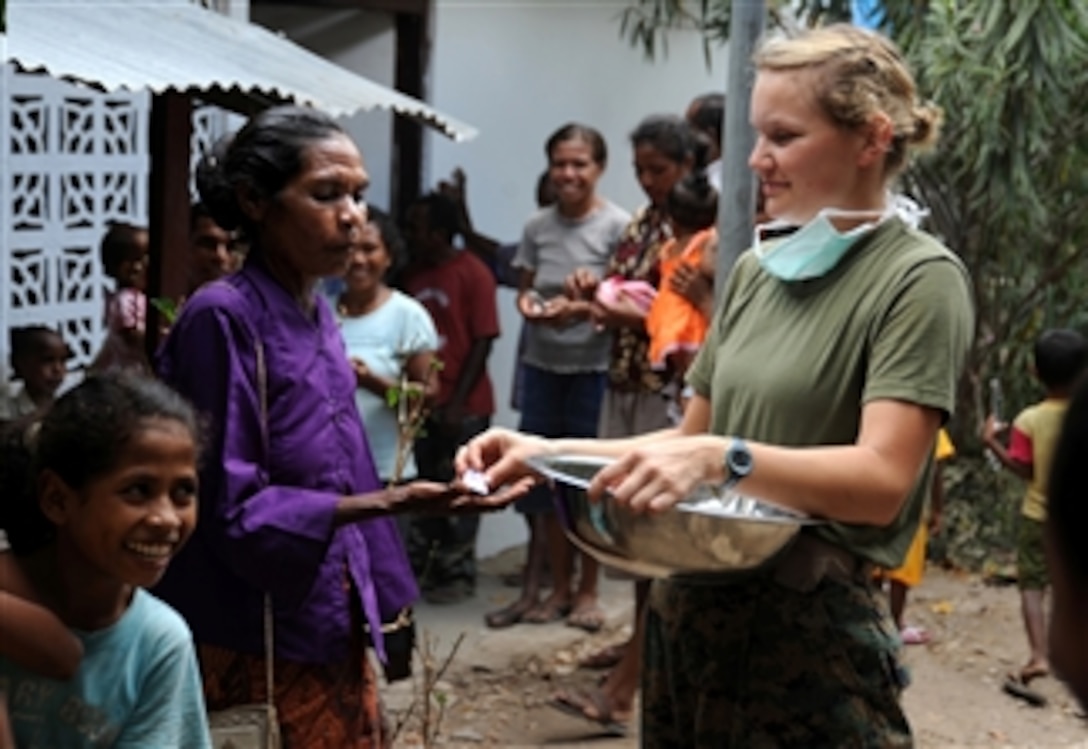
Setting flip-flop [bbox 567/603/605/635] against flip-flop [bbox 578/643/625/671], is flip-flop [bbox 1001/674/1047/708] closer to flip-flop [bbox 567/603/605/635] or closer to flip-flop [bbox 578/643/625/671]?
flip-flop [bbox 578/643/625/671]

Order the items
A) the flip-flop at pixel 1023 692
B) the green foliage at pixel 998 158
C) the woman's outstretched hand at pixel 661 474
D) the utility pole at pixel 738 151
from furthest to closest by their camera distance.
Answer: the green foliage at pixel 998 158 < the flip-flop at pixel 1023 692 < the utility pole at pixel 738 151 < the woman's outstretched hand at pixel 661 474

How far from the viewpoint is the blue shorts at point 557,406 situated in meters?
7.27

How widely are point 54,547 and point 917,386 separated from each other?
1.38 metres

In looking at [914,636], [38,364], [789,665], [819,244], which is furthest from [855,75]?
[914,636]

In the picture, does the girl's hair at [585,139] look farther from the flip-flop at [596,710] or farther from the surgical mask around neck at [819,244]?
the surgical mask around neck at [819,244]

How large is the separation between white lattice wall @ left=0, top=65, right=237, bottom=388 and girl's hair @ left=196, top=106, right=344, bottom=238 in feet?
7.93

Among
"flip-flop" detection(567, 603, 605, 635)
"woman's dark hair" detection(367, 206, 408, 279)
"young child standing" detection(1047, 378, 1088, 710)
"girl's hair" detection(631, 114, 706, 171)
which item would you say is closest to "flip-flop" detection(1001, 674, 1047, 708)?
"flip-flop" detection(567, 603, 605, 635)

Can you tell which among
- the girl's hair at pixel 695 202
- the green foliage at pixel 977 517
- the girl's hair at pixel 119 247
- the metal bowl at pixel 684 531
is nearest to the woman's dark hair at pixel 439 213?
the girl's hair at pixel 695 202

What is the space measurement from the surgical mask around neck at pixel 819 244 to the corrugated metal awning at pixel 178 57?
60.9 inches

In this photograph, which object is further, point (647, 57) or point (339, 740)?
point (647, 57)

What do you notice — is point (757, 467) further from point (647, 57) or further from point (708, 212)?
point (647, 57)

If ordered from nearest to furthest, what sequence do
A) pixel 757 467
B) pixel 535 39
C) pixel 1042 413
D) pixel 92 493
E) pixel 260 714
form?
pixel 757 467, pixel 92 493, pixel 260 714, pixel 1042 413, pixel 535 39

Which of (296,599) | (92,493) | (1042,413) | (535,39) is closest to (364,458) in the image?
(296,599)

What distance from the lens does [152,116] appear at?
181 inches
